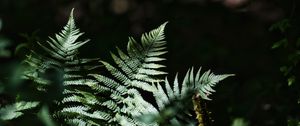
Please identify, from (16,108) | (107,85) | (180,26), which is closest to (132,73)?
(107,85)

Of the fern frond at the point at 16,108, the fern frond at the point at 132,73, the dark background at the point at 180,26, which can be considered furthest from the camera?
the dark background at the point at 180,26

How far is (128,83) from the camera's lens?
83.0 inches

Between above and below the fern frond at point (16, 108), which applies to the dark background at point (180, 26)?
above

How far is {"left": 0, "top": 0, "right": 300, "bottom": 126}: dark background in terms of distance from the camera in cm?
425

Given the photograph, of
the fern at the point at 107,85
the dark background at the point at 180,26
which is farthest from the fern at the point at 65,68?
the dark background at the point at 180,26

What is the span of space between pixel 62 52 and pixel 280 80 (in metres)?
1.38

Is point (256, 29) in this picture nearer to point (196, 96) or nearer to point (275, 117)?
point (275, 117)

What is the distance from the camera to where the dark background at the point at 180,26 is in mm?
4246

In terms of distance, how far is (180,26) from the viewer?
475 cm

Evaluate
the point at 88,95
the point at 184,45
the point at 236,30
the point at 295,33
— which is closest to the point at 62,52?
the point at 88,95

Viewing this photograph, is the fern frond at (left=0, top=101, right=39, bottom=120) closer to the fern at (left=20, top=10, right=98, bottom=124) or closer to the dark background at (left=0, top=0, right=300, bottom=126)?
the fern at (left=20, top=10, right=98, bottom=124)

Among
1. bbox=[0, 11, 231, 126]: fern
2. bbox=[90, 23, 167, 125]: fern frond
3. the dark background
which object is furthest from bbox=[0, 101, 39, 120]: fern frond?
the dark background

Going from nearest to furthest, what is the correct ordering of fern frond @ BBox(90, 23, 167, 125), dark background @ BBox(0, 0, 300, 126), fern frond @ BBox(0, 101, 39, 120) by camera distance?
1. fern frond @ BBox(0, 101, 39, 120)
2. fern frond @ BBox(90, 23, 167, 125)
3. dark background @ BBox(0, 0, 300, 126)

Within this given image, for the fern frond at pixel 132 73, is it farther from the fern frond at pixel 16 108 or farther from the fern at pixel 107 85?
the fern frond at pixel 16 108
